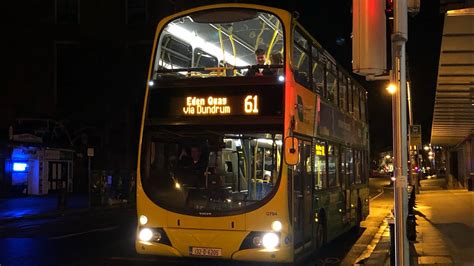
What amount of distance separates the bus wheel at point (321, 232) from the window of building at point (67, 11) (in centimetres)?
3435

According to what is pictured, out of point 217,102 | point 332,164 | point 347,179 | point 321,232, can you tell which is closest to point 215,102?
point 217,102

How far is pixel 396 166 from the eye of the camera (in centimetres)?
598

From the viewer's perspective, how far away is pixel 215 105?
29.7ft

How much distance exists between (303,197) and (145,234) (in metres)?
2.77

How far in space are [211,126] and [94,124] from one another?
3260 centimetres

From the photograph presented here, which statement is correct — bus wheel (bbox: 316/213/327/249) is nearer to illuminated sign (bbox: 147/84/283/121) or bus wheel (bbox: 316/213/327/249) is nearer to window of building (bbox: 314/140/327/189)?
window of building (bbox: 314/140/327/189)

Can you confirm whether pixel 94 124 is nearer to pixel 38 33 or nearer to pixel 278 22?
pixel 38 33

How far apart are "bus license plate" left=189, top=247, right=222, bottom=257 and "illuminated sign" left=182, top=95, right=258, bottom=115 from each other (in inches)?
85.0

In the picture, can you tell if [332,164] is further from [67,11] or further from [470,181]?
[67,11]

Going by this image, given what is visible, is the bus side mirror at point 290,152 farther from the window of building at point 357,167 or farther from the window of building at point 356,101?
the window of building at point 356,101

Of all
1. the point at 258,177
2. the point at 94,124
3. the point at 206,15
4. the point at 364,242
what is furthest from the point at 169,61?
the point at 94,124

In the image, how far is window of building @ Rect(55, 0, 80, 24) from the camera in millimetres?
41688

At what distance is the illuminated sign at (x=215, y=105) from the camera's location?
889 cm

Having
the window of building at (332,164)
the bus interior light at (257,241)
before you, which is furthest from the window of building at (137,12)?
the bus interior light at (257,241)
